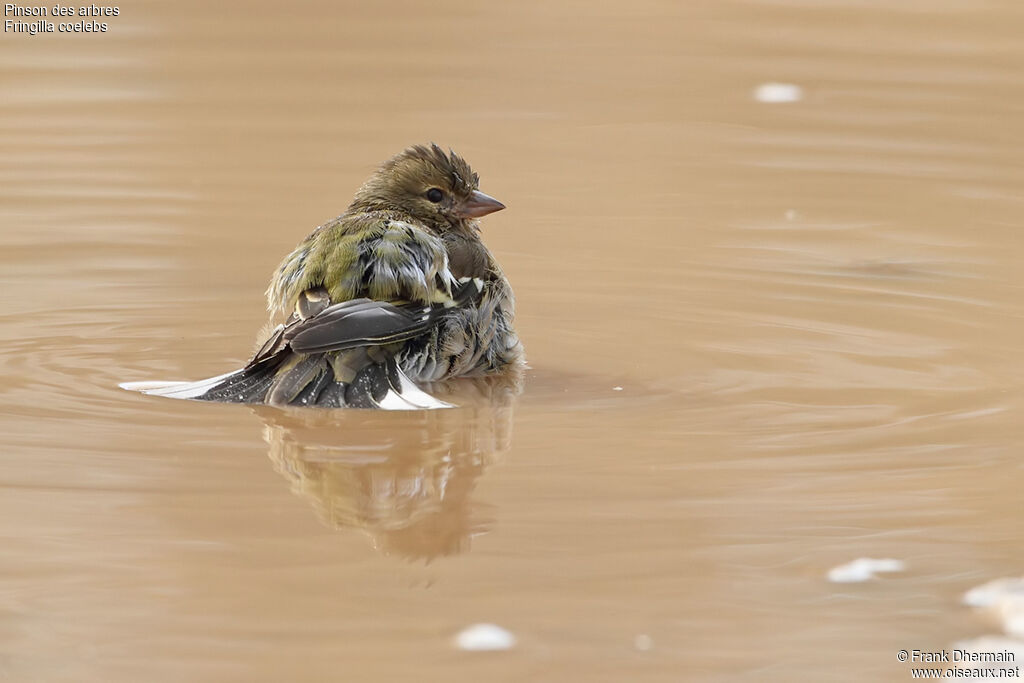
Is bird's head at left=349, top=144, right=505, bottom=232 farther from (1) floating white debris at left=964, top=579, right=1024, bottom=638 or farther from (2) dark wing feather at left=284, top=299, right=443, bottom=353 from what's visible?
(1) floating white debris at left=964, top=579, right=1024, bottom=638

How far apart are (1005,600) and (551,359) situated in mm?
2423

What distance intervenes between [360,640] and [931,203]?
17.7 ft

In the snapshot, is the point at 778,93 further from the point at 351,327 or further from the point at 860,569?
the point at 860,569

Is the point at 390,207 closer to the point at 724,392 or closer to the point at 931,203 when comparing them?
the point at 724,392

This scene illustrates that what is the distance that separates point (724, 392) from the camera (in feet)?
17.0

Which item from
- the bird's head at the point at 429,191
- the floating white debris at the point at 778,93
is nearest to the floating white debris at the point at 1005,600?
the bird's head at the point at 429,191

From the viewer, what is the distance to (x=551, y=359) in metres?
5.66

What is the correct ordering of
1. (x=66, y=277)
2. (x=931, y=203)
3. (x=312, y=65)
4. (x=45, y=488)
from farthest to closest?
(x=312, y=65), (x=931, y=203), (x=66, y=277), (x=45, y=488)

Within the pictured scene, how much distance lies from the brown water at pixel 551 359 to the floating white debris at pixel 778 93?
0.25ft

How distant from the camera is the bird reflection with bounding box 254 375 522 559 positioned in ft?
12.9

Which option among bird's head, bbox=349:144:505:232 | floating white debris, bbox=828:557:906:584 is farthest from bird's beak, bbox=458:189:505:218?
floating white debris, bbox=828:557:906:584

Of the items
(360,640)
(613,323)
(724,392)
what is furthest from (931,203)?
(360,640)

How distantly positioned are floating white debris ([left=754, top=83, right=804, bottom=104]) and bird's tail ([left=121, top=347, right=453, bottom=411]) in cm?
558

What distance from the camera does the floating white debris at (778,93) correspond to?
1011cm
